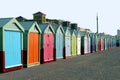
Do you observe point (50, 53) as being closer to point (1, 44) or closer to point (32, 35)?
point (32, 35)

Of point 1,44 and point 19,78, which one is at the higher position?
point 1,44

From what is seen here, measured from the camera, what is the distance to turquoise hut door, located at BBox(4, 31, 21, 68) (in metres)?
17.7

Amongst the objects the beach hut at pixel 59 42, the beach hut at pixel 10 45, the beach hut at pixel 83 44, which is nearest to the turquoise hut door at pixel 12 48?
the beach hut at pixel 10 45

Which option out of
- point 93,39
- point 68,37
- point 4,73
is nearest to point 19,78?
point 4,73

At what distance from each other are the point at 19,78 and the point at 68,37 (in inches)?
718

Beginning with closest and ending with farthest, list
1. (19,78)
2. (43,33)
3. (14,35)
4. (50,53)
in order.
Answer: (19,78) < (14,35) < (43,33) < (50,53)

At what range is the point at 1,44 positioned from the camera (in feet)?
56.1

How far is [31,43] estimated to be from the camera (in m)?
21.4

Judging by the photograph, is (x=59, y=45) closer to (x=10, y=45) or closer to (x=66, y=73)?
(x=10, y=45)

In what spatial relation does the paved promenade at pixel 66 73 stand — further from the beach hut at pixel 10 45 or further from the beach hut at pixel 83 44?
the beach hut at pixel 83 44

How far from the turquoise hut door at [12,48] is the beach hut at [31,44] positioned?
1027 millimetres

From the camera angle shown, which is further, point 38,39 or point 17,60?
point 38,39

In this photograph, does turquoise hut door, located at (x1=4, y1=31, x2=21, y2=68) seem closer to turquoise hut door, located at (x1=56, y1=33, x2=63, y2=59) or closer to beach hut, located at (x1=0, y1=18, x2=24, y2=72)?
beach hut, located at (x1=0, y1=18, x2=24, y2=72)

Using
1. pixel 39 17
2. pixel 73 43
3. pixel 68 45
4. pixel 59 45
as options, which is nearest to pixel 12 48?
pixel 59 45
